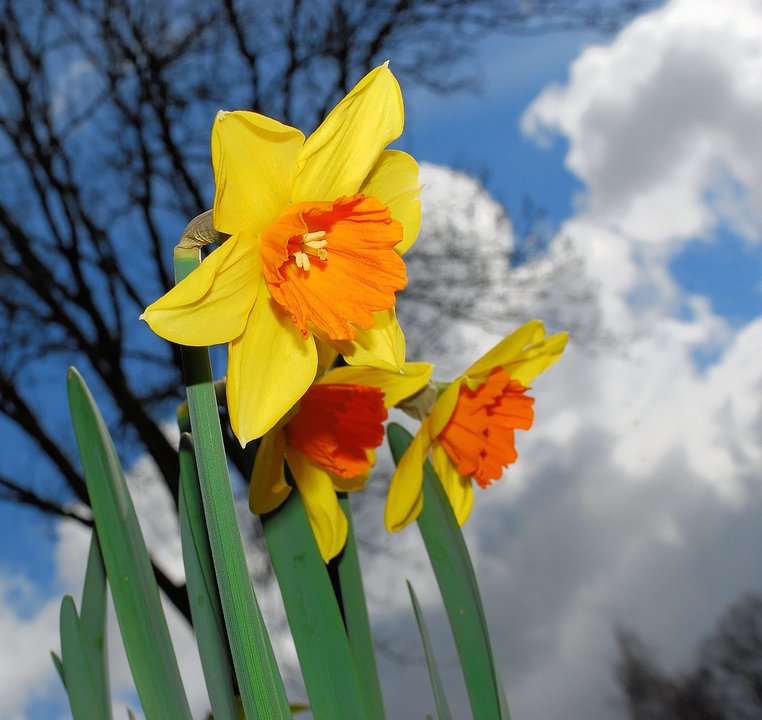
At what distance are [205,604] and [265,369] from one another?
0.21 m

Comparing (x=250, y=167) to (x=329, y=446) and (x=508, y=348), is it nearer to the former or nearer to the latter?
(x=329, y=446)

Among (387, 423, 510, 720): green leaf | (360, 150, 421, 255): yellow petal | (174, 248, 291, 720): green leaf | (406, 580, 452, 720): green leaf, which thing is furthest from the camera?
(406, 580, 452, 720): green leaf

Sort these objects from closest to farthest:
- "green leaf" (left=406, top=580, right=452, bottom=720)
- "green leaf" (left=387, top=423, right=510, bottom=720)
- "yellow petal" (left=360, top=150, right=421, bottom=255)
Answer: "yellow petal" (left=360, top=150, right=421, bottom=255) → "green leaf" (left=387, top=423, right=510, bottom=720) → "green leaf" (left=406, top=580, right=452, bottom=720)

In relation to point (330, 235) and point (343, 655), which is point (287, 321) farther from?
point (343, 655)

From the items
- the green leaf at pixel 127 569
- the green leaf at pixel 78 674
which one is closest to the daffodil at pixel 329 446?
the green leaf at pixel 127 569

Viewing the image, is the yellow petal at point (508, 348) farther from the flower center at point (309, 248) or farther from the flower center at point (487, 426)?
the flower center at point (309, 248)

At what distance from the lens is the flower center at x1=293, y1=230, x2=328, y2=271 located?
1.69 feet

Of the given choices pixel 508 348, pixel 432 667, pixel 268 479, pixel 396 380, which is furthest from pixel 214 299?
pixel 432 667

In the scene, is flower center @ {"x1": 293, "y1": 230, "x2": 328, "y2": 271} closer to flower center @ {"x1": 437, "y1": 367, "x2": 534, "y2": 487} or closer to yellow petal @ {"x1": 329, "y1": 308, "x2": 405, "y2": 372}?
yellow petal @ {"x1": 329, "y1": 308, "x2": 405, "y2": 372}

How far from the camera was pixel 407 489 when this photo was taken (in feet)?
2.24

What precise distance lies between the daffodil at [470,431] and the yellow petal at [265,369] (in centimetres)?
21

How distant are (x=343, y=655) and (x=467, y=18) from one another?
12.5 feet

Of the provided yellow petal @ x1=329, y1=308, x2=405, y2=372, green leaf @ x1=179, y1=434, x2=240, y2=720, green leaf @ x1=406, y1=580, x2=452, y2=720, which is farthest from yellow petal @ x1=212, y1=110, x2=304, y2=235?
green leaf @ x1=406, y1=580, x2=452, y2=720

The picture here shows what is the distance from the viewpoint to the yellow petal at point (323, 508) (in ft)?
2.15
